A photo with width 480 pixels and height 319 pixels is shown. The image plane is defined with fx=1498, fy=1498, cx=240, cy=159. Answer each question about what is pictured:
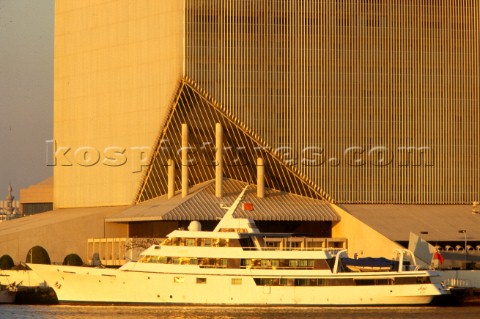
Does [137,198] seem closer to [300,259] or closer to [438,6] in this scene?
[438,6]

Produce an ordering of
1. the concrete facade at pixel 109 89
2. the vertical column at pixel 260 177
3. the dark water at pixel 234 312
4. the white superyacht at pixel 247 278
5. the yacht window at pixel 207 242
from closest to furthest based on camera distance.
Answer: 1. the dark water at pixel 234 312
2. the white superyacht at pixel 247 278
3. the yacht window at pixel 207 242
4. the vertical column at pixel 260 177
5. the concrete facade at pixel 109 89

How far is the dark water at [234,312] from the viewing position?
89.2 metres

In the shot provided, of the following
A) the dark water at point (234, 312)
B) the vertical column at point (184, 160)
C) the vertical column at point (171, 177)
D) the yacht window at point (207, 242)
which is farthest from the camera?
the vertical column at point (171, 177)

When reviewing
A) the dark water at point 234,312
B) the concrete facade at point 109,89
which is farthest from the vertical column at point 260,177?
the dark water at point 234,312

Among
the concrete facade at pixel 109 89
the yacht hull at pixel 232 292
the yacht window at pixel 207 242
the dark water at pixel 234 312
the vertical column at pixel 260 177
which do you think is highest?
the concrete facade at pixel 109 89

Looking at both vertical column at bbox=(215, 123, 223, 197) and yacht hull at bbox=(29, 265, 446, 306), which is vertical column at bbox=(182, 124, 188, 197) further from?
yacht hull at bbox=(29, 265, 446, 306)

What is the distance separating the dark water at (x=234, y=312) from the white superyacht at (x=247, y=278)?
99 cm

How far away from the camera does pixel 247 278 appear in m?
95.4

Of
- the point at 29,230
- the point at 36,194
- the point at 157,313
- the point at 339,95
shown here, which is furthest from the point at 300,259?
the point at 36,194

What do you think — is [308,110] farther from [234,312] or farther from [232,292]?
[234,312]

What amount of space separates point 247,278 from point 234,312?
439 cm

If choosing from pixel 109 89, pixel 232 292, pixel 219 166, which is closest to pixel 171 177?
pixel 219 166

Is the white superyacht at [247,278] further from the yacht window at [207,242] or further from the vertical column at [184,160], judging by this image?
the vertical column at [184,160]

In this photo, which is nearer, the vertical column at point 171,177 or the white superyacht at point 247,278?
the white superyacht at point 247,278
